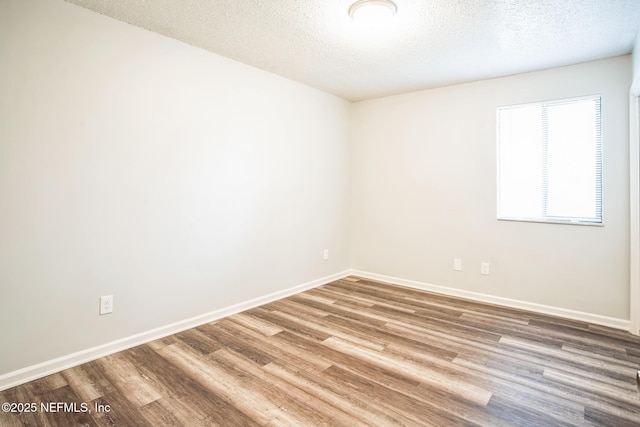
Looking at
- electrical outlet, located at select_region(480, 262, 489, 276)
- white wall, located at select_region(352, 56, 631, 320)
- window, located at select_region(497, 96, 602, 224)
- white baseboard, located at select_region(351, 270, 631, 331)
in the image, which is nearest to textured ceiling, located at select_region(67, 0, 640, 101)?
white wall, located at select_region(352, 56, 631, 320)

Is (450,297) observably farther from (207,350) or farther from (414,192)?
(207,350)

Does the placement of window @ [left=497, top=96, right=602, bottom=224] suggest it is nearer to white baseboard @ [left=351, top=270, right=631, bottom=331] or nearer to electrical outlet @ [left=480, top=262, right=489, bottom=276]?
electrical outlet @ [left=480, top=262, right=489, bottom=276]

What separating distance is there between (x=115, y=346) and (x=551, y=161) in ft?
13.3

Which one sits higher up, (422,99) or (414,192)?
(422,99)

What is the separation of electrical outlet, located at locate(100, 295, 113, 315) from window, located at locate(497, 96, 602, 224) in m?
3.61

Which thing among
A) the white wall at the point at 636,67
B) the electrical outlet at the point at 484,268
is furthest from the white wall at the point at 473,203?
the white wall at the point at 636,67

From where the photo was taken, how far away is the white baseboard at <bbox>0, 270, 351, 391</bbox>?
2.01 m

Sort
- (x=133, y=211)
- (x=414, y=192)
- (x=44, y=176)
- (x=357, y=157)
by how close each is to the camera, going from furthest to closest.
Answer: (x=357, y=157) → (x=414, y=192) → (x=133, y=211) → (x=44, y=176)

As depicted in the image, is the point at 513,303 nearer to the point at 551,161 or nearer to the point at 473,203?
the point at 473,203

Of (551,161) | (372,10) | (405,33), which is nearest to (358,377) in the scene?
(372,10)

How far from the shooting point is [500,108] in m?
3.46

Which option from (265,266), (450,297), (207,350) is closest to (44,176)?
(207,350)

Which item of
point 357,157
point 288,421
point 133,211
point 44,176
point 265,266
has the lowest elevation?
point 288,421

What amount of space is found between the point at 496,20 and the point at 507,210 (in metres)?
A: 1.91
